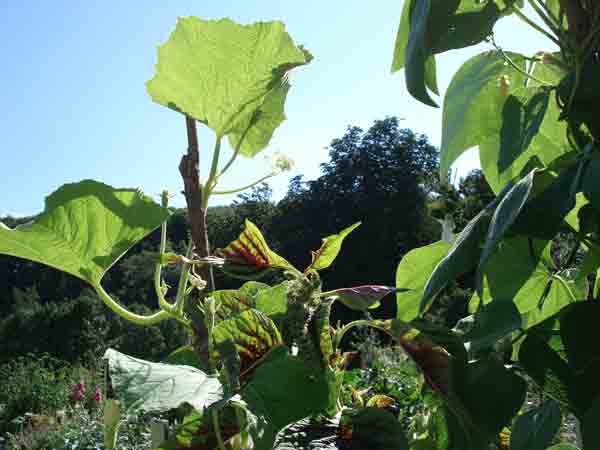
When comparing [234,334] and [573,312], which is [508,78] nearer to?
[573,312]

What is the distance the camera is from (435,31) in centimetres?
43

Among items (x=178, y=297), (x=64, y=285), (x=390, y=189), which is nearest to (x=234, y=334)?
(x=178, y=297)

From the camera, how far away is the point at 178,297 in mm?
427

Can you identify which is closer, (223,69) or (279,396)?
(279,396)

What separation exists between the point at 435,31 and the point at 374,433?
29 centimetres

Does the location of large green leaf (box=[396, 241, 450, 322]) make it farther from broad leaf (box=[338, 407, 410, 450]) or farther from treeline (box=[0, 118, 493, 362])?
treeline (box=[0, 118, 493, 362])

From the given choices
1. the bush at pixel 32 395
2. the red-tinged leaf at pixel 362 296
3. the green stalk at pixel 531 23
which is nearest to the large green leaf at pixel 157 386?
the red-tinged leaf at pixel 362 296

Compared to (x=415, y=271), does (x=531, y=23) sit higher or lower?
higher

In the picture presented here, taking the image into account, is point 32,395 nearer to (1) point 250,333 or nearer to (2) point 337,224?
(1) point 250,333

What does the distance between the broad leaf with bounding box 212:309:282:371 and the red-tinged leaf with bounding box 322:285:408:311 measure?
53mm

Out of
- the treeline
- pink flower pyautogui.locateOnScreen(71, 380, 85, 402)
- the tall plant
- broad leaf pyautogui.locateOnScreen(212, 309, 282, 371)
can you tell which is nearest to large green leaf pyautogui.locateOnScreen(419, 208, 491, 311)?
the tall plant

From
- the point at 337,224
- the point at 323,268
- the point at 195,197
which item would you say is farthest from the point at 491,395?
the point at 337,224

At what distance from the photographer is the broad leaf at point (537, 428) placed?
0.41 metres

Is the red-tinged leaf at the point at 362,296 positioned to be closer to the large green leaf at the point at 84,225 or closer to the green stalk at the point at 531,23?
the large green leaf at the point at 84,225
